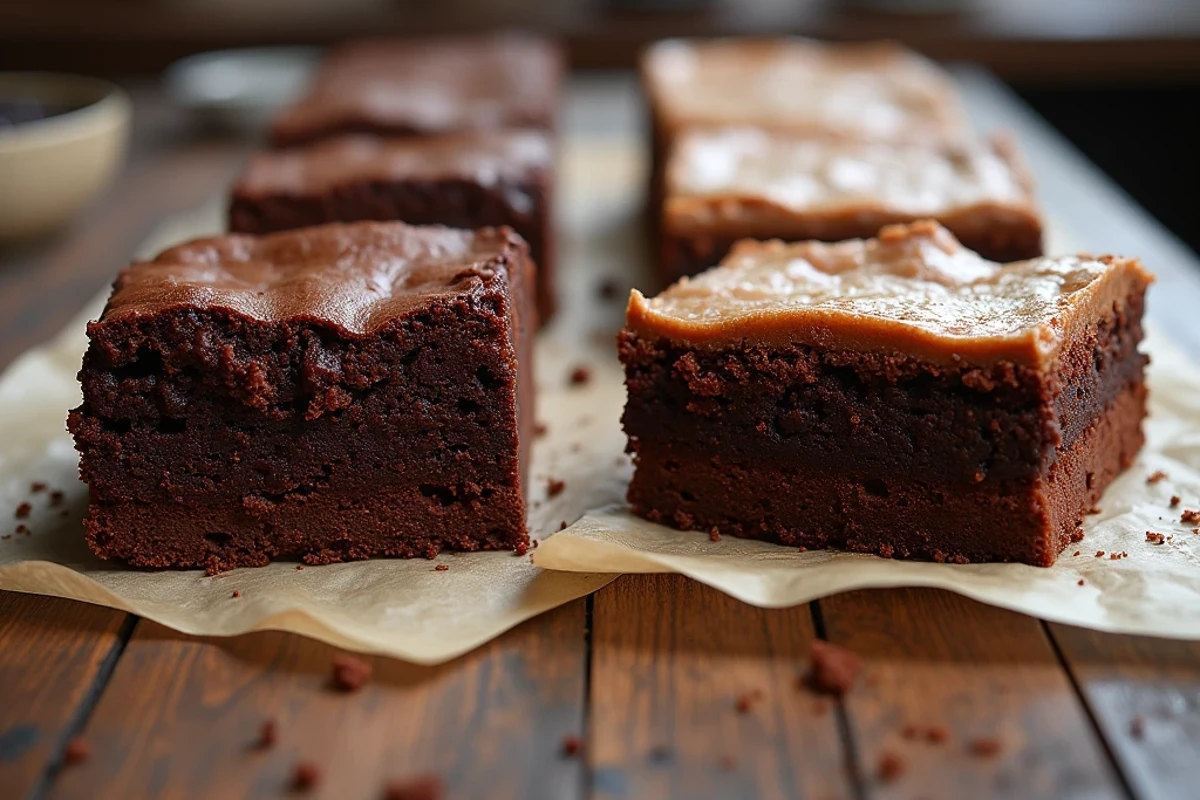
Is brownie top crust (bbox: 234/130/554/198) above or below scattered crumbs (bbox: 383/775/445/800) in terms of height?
below

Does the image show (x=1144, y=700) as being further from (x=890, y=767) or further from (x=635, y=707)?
(x=635, y=707)

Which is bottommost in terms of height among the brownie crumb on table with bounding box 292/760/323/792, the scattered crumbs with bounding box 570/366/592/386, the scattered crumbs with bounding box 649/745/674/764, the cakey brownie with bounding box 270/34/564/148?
the scattered crumbs with bounding box 570/366/592/386

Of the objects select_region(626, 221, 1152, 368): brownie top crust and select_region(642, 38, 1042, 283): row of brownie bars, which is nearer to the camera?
select_region(626, 221, 1152, 368): brownie top crust

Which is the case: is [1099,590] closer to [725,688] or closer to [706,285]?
[725,688]

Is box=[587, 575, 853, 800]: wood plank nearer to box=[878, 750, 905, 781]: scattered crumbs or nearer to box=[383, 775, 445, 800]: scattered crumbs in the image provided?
box=[878, 750, 905, 781]: scattered crumbs

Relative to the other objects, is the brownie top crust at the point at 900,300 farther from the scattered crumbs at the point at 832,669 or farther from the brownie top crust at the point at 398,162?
the brownie top crust at the point at 398,162

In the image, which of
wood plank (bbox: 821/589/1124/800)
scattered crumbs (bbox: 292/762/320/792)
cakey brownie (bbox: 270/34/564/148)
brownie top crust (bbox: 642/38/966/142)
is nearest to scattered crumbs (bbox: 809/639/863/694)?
wood plank (bbox: 821/589/1124/800)
